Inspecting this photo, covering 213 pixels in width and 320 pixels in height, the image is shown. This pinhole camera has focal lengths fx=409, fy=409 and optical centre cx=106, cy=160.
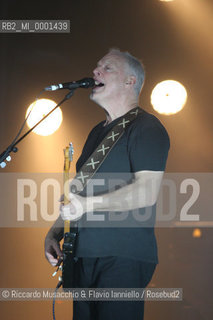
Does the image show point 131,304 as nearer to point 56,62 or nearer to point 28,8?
point 56,62

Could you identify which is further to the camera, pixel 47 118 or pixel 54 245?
pixel 47 118

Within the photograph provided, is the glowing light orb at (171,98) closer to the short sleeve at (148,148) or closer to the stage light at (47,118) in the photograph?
the stage light at (47,118)

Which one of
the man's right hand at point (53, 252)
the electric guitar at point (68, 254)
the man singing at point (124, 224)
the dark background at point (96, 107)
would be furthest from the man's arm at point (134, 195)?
the dark background at point (96, 107)

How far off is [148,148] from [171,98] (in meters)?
1.58

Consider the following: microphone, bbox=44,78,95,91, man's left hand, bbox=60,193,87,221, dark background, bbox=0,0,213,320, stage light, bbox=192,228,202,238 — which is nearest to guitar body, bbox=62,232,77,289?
man's left hand, bbox=60,193,87,221

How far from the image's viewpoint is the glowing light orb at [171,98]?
3.03 m

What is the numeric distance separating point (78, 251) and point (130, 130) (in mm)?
520

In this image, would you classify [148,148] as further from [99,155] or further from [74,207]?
[74,207]

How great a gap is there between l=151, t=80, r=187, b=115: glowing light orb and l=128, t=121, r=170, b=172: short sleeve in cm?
144

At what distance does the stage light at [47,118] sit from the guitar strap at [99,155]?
51.7 inches

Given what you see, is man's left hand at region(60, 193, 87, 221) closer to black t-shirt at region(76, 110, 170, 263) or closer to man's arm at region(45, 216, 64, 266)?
black t-shirt at region(76, 110, 170, 263)

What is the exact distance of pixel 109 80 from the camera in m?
1.88

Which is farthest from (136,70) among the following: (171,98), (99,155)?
(171,98)

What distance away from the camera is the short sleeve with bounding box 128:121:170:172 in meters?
1.53
